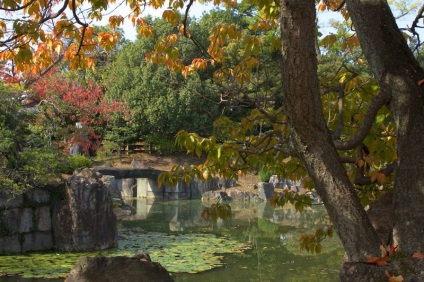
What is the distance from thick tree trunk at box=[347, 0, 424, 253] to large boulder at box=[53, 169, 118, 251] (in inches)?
250

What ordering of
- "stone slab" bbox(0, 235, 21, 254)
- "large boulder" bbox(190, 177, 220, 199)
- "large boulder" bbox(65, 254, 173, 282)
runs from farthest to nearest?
"large boulder" bbox(190, 177, 220, 199) < "stone slab" bbox(0, 235, 21, 254) < "large boulder" bbox(65, 254, 173, 282)

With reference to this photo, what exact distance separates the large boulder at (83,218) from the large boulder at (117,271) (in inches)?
110

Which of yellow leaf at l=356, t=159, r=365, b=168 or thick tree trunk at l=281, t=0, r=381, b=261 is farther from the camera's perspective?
yellow leaf at l=356, t=159, r=365, b=168

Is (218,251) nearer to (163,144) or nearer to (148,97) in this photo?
(148,97)

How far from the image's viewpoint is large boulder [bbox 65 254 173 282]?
4.86 metres

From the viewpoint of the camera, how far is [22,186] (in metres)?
7.20

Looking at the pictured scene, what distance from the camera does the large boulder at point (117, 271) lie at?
4855 mm

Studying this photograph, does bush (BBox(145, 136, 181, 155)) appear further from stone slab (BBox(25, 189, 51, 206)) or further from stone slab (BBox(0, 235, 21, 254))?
stone slab (BBox(0, 235, 21, 254))

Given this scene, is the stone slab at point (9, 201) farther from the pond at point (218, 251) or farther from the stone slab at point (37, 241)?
the pond at point (218, 251)

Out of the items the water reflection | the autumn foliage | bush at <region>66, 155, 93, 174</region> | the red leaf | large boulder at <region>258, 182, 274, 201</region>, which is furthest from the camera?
large boulder at <region>258, 182, 274, 201</region>

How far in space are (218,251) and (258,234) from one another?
238 cm

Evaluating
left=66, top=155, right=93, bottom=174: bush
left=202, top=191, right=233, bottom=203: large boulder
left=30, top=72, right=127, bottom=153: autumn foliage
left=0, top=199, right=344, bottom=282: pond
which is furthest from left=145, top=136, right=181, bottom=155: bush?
left=66, top=155, right=93, bottom=174: bush

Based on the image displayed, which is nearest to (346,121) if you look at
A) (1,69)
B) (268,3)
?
(268,3)

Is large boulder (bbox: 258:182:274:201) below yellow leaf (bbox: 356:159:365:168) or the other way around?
the other way around
